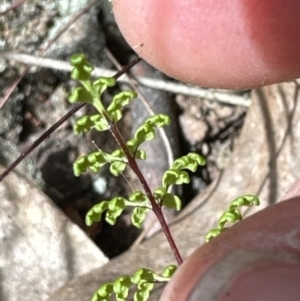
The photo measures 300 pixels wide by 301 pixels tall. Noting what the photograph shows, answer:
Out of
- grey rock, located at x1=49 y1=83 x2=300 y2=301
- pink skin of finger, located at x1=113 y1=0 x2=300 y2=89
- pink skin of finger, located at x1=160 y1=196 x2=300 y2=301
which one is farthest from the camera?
grey rock, located at x1=49 y1=83 x2=300 y2=301

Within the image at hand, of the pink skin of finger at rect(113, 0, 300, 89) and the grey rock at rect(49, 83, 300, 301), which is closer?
the pink skin of finger at rect(113, 0, 300, 89)

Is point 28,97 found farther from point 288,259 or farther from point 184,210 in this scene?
point 288,259

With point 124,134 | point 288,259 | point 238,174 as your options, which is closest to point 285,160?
point 238,174

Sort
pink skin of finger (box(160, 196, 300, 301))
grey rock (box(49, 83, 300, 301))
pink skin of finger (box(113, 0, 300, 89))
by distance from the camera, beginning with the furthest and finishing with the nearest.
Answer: grey rock (box(49, 83, 300, 301)) → pink skin of finger (box(113, 0, 300, 89)) → pink skin of finger (box(160, 196, 300, 301))

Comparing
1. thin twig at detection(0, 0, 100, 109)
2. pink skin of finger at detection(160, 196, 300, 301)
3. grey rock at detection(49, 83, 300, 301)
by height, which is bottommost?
grey rock at detection(49, 83, 300, 301)

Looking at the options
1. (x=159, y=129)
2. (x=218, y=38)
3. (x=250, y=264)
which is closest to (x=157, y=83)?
(x=159, y=129)

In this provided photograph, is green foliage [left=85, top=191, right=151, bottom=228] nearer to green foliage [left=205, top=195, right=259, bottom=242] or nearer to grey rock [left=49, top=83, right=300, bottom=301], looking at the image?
green foliage [left=205, top=195, right=259, bottom=242]

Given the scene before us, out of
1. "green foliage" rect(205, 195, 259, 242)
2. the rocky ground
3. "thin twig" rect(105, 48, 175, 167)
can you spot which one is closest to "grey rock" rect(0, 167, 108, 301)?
the rocky ground
